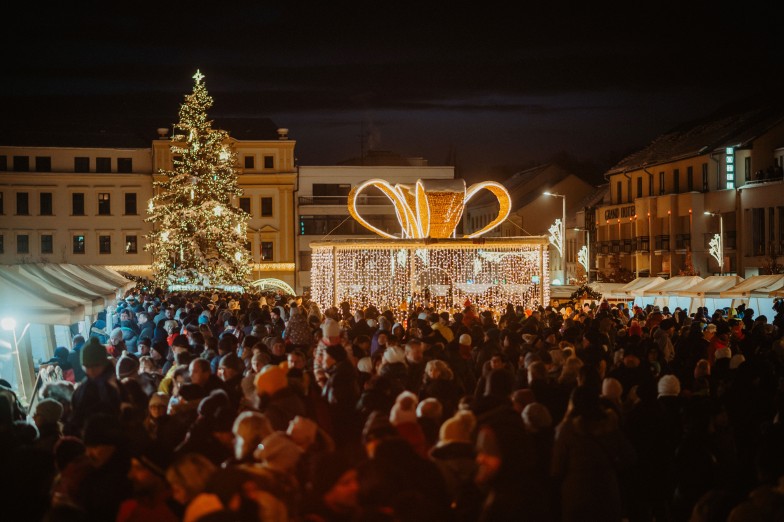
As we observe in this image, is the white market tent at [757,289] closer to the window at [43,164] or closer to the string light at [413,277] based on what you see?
the string light at [413,277]

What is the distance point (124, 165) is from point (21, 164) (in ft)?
21.5

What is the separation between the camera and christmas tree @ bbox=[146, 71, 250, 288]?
42469 mm

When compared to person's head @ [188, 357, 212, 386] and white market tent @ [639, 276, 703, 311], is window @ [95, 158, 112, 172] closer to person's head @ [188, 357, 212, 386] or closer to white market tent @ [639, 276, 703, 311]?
white market tent @ [639, 276, 703, 311]

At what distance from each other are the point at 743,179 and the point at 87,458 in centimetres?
4846

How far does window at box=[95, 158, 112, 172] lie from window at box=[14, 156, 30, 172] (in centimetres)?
436

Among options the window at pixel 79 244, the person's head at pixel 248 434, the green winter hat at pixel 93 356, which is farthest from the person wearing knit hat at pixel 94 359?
the window at pixel 79 244

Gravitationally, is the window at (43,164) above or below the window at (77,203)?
above

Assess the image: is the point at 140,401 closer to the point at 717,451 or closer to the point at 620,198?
the point at 717,451

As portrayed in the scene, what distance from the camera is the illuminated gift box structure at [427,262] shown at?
29.9 meters

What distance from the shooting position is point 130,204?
237 feet

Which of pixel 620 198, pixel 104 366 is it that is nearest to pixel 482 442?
pixel 104 366

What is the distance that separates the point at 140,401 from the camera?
32.3 ft

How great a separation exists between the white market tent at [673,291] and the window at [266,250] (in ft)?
135

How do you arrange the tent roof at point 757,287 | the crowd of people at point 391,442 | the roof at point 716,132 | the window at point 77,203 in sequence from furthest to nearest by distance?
the window at point 77,203 → the roof at point 716,132 → the tent roof at point 757,287 → the crowd of people at point 391,442
